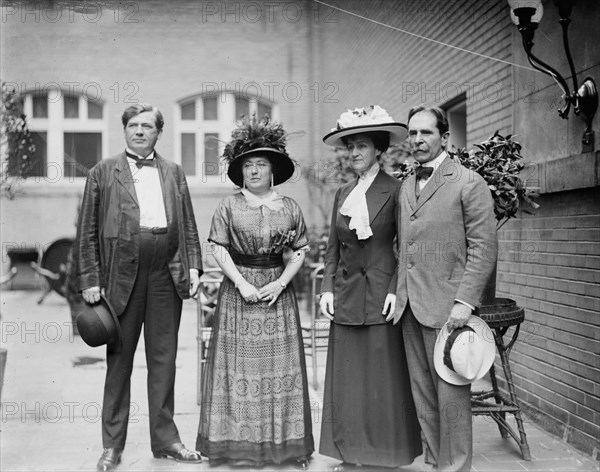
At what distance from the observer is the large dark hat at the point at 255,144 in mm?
3934

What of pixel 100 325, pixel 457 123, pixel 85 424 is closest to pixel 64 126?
pixel 457 123

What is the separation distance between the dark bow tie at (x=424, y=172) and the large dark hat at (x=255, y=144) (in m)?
0.82

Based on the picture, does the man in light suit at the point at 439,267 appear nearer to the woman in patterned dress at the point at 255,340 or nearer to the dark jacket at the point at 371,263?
the dark jacket at the point at 371,263

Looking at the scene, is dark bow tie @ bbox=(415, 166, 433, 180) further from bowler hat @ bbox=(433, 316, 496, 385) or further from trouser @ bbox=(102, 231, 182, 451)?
trouser @ bbox=(102, 231, 182, 451)

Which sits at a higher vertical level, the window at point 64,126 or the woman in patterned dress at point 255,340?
the window at point 64,126

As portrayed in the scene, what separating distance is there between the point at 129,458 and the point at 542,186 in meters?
3.16

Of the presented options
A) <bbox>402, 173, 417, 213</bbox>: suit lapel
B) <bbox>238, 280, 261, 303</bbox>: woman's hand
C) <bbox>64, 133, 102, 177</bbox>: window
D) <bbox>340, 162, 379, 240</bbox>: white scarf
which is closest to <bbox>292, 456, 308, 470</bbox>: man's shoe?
<bbox>238, 280, 261, 303</bbox>: woman's hand

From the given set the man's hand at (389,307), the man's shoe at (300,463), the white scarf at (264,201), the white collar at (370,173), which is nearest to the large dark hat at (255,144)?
the white scarf at (264,201)

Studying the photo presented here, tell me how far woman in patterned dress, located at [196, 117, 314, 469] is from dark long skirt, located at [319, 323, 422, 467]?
0.89 ft

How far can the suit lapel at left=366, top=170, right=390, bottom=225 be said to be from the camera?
3.71 metres

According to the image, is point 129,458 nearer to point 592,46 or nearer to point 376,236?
point 376,236

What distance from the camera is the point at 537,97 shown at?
15.3 ft

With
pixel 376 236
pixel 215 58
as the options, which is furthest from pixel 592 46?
pixel 215 58

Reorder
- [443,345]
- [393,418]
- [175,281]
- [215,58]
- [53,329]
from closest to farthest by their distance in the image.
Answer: [443,345] < [393,418] < [175,281] < [53,329] < [215,58]
